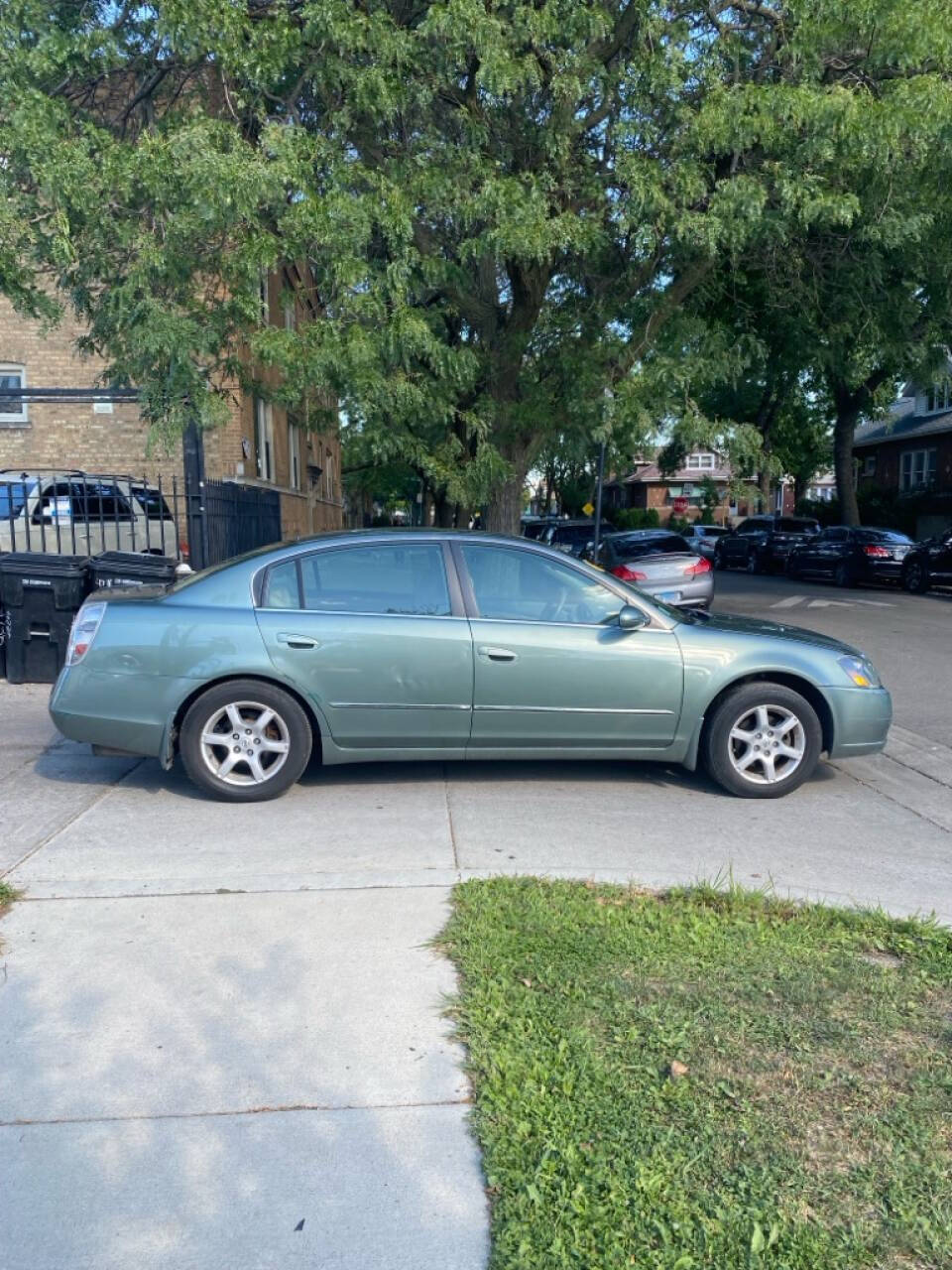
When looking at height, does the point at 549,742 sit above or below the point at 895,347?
below

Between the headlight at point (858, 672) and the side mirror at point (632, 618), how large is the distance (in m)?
1.25

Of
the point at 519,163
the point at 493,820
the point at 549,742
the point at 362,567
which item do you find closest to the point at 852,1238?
the point at 493,820

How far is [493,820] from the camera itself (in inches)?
239

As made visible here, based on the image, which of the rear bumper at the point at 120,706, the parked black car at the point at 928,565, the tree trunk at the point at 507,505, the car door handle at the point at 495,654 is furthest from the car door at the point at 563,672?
the parked black car at the point at 928,565

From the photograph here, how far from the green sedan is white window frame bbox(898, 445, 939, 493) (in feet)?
116

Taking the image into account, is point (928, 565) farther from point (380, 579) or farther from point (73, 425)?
point (380, 579)

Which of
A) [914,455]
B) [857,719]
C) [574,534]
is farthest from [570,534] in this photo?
[914,455]

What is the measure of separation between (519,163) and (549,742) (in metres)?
7.36

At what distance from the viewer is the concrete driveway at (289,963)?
9.29ft

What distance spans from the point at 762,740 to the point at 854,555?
69.0 ft

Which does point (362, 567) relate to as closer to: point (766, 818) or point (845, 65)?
point (766, 818)

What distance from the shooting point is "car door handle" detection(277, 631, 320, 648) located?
20.7ft

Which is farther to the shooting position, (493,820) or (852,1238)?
(493,820)

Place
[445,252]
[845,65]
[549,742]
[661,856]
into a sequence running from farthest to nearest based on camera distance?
[445,252], [845,65], [549,742], [661,856]
